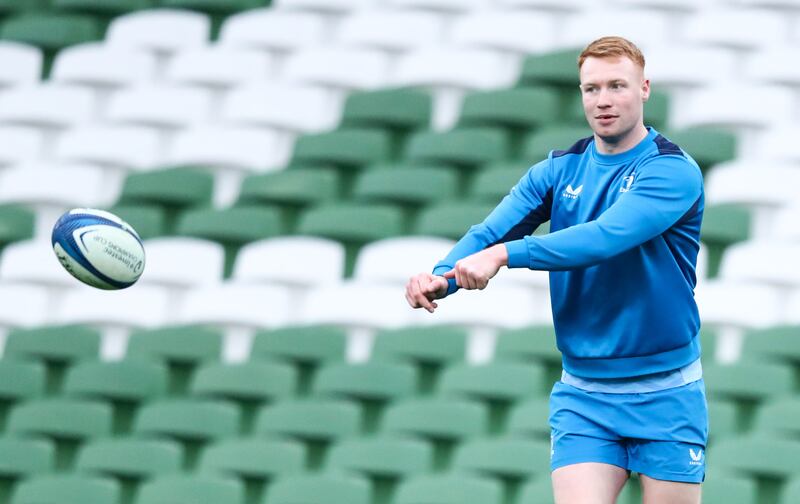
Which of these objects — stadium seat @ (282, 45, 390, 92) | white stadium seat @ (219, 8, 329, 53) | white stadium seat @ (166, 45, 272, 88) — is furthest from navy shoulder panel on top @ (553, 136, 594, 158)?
white stadium seat @ (219, 8, 329, 53)

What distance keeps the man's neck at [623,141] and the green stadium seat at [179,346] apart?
3.86m

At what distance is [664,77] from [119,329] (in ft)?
10.7

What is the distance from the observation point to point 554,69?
782cm

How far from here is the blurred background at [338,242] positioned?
19.2 ft

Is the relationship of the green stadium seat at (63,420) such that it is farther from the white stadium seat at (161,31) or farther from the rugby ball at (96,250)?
the white stadium seat at (161,31)

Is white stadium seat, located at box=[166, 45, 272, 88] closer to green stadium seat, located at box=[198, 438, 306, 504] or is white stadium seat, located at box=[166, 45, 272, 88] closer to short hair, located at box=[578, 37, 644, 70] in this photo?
green stadium seat, located at box=[198, 438, 306, 504]

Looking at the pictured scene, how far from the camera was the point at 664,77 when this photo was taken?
7465 mm

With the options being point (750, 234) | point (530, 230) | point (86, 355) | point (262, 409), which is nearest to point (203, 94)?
point (86, 355)

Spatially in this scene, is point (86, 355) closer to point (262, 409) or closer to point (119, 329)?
point (119, 329)

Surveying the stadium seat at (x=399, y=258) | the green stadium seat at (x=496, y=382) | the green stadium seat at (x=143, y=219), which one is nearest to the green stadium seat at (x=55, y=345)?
the green stadium seat at (x=143, y=219)

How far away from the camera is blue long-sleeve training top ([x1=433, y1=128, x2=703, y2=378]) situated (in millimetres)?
3113

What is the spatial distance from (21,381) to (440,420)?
88.7 inches

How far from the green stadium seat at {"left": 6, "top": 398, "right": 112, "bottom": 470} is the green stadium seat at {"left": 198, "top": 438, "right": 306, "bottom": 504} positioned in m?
0.67

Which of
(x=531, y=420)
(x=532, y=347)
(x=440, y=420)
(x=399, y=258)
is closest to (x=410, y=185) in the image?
(x=399, y=258)
